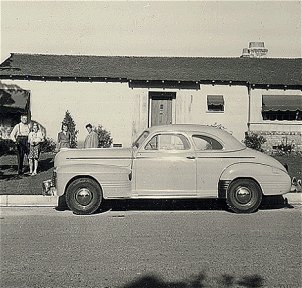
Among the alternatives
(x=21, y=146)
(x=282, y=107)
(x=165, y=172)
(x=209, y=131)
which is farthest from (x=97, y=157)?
(x=282, y=107)

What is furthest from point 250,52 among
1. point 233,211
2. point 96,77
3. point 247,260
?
point 247,260

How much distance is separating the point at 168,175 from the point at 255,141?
13572mm

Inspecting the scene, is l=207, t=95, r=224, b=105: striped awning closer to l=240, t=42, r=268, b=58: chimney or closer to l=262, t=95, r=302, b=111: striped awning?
l=262, t=95, r=302, b=111: striped awning

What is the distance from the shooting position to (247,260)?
6457mm

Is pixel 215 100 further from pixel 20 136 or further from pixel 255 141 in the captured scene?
pixel 20 136

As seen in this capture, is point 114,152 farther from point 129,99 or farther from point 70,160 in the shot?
point 129,99

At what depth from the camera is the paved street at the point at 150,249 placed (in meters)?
5.67

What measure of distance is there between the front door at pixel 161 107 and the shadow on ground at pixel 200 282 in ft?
59.8

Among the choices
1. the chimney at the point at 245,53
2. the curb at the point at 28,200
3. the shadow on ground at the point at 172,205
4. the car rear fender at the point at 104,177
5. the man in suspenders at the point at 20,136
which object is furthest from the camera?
the chimney at the point at 245,53

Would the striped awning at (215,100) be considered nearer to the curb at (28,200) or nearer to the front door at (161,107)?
the front door at (161,107)

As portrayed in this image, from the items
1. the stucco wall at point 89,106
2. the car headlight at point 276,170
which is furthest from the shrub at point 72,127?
the car headlight at point 276,170

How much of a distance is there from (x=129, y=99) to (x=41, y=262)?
17.7 metres

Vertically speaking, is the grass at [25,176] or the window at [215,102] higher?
the window at [215,102]

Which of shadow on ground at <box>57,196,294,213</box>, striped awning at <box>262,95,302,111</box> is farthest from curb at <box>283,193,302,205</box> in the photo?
striped awning at <box>262,95,302,111</box>
